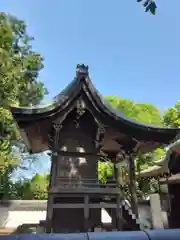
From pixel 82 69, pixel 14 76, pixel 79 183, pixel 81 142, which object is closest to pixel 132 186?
pixel 79 183

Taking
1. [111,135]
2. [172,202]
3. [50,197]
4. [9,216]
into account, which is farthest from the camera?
[9,216]

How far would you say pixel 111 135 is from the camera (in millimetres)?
8367

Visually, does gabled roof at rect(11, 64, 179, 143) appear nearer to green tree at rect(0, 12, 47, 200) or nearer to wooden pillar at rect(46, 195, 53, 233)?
wooden pillar at rect(46, 195, 53, 233)

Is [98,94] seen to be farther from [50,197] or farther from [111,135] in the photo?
[50,197]

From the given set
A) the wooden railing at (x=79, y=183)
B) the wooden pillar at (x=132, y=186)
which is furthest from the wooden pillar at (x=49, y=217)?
the wooden pillar at (x=132, y=186)

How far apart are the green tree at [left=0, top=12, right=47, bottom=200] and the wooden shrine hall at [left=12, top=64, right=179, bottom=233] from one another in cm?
709

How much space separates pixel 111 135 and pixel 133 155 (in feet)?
4.01

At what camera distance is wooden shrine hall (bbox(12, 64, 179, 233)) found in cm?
689

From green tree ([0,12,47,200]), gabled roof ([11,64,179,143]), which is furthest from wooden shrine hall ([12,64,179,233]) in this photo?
green tree ([0,12,47,200])

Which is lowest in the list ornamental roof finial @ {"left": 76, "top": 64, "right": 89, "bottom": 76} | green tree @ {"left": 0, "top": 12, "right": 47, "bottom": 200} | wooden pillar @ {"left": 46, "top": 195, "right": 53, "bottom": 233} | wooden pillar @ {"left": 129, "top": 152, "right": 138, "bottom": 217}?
wooden pillar @ {"left": 46, "top": 195, "right": 53, "bottom": 233}

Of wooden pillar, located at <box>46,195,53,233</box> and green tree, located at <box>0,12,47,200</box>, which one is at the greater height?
green tree, located at <box>0,12,47,200</box>

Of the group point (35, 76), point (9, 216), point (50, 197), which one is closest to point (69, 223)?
point (50, 197)

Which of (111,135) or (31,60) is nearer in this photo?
(111,135)

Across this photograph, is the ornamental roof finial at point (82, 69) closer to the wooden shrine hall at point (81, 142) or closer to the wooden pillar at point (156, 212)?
the wooden shrine hall at point (81, 142)
